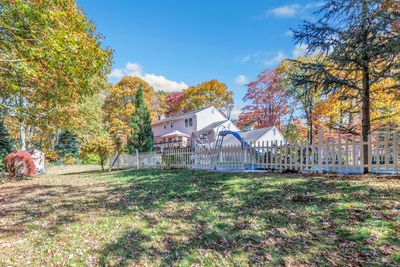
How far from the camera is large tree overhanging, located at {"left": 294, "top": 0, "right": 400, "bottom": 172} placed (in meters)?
6.70

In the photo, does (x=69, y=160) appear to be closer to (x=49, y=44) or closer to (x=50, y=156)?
(x=50, y=156)

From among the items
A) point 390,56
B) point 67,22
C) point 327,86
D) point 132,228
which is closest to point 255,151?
point 327,86

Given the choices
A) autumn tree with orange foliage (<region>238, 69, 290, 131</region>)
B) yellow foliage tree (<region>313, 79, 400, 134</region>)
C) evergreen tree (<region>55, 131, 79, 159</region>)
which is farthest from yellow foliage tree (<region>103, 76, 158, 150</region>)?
yellow foliage tree (<region>313, 79, 400, 134</region>)

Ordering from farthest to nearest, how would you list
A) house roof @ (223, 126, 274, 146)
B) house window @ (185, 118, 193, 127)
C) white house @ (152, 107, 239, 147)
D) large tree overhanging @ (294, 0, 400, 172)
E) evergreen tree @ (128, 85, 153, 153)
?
house window @ (185, 118, 193, 127) < white house @ (152, 107, 239, 147) < evergreen tree @ (128, 85, 153, 153) < house roof @ (223, 126, 274, 146) < large tree overhanging @ (294, 0, 400, 172)

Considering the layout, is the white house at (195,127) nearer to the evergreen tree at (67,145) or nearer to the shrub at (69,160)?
the shrub at (69,160)

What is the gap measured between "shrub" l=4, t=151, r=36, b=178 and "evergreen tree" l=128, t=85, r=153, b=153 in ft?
24.3

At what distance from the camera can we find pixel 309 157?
23.5ft

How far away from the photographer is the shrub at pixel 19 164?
12.1m

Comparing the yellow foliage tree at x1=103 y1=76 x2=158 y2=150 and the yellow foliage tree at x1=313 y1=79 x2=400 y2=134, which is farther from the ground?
the yellow foliage tree at x1=103 y1=76 x2=158 y2=150

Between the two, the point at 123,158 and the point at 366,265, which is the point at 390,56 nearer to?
the point at 366,265

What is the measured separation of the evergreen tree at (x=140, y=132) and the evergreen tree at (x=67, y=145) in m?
11.8

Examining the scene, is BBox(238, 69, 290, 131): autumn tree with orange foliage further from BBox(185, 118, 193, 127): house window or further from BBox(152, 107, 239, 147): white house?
BBox(185, 118, 193, 127): house window

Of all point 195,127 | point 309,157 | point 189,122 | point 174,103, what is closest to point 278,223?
point 309,157

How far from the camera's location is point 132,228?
3.70 metres
